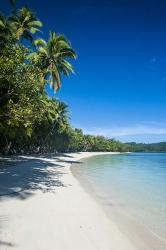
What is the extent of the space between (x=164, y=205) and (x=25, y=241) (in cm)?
855

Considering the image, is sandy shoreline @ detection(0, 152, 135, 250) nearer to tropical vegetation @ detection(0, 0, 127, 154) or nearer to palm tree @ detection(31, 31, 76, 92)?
tropical vegetation @ detection(0, 0, 127, 154)

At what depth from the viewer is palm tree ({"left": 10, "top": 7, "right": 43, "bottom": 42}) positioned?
28.3 meters

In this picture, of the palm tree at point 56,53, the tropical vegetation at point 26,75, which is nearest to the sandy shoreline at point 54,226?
the tropical vegetation at point 26,75

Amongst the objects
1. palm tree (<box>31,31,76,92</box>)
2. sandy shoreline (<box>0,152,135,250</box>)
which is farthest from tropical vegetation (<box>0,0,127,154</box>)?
sandy shoreline (<box>0,152,135,250</box>)

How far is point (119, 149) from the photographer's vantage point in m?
200

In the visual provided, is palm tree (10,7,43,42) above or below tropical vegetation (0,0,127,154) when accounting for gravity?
above

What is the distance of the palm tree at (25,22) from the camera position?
92.9ft

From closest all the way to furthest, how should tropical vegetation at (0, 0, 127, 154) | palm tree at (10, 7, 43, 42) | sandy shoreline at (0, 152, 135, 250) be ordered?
1. sandy shoreline at (0, 152, 135, 250)
2. tropical vegetation at (0, 0, 127, 154)
3. palm tree at (10, 7, 43, 42)

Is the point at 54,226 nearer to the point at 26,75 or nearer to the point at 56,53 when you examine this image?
the point at 26,75

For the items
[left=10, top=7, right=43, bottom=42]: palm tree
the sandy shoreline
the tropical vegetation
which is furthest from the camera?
[left=10, top=7, right=43, bottom=42]: palm tree

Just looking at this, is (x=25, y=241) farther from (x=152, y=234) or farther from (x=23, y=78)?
(x=23, y=78)

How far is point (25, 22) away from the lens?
28.6 m

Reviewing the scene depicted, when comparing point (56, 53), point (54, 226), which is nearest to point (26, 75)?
point (54, 226)

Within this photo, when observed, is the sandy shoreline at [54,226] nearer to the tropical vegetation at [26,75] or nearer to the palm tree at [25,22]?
the tropical vegetation at [26,75]
